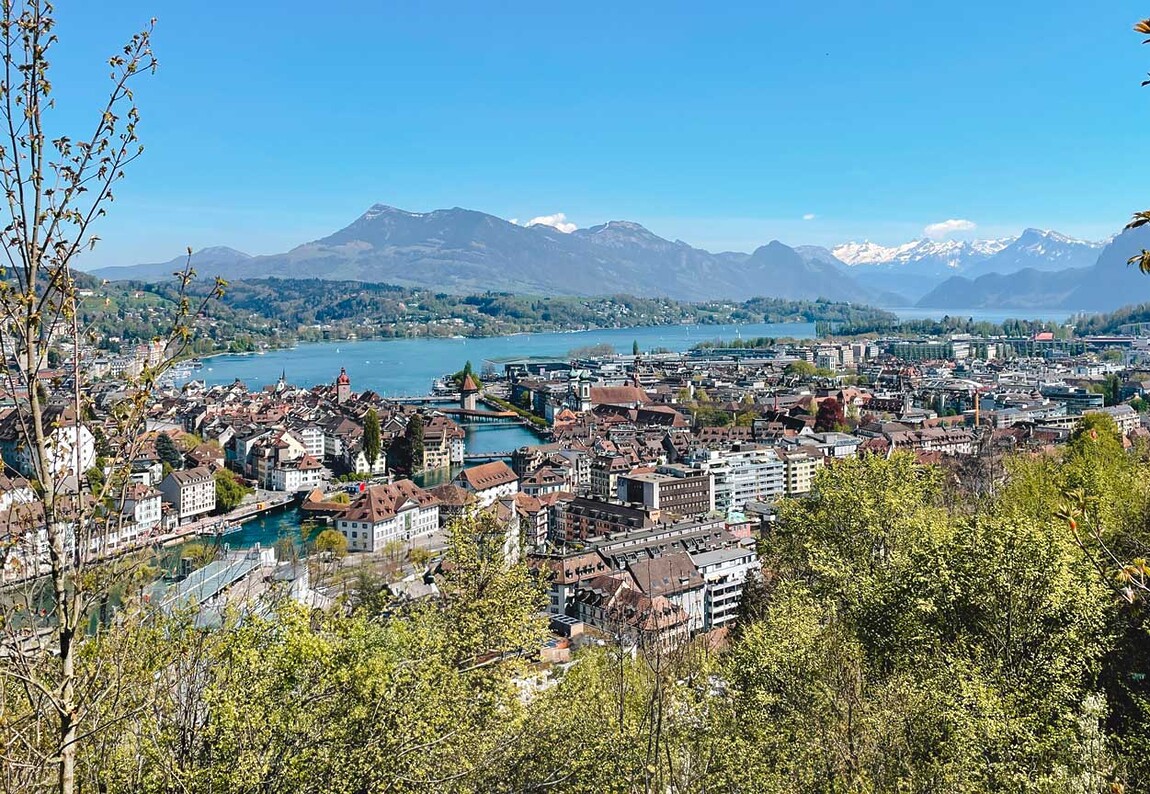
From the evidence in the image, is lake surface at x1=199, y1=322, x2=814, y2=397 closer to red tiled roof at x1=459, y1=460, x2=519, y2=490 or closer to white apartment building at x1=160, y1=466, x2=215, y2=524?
red tiled roof at x1=459, y1=460, x2=519, y2=490

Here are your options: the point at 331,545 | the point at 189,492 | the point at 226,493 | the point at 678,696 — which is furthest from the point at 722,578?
Answer: the point at 226,493

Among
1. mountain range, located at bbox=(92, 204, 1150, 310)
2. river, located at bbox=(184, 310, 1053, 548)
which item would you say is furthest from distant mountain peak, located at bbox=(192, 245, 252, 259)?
river, located at bbox=(184, 310, 1053, 548)

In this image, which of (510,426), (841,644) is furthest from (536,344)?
(841,644)

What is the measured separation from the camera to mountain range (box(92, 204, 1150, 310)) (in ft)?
442

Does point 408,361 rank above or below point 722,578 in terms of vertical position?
above

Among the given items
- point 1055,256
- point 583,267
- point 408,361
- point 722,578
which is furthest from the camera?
point 1055,256

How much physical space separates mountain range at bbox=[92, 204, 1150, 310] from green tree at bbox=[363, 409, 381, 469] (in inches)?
4430

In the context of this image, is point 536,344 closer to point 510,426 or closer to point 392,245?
point 510,426

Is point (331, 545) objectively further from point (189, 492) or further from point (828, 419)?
point (828, 419)

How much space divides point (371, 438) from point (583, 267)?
15164cm

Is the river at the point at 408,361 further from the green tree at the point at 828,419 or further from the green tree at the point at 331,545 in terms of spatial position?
the green tree at the point at 828,419

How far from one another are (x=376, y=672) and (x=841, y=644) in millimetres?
2207

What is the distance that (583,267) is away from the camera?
6590 inches

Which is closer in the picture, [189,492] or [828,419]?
[189,492]
